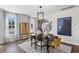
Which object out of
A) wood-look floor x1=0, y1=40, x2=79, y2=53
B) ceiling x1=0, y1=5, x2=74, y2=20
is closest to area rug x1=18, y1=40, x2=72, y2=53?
wood-look floor x1=0, y1=40, x2=79, y2=53

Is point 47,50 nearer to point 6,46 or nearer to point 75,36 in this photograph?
point 75,36

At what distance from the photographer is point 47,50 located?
5.49ft

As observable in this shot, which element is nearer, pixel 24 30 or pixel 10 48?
pixel 10 48

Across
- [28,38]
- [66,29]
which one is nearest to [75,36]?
[66,29]

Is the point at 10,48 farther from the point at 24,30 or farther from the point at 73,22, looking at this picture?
the point at 73,22

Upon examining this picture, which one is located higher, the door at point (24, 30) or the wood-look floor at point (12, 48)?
the door at point (24, 30)

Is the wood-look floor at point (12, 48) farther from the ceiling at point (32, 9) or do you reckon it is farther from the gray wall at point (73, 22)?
the ceiling at point (32, 9)

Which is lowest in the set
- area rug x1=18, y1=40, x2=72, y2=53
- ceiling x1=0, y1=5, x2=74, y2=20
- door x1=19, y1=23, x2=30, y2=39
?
area rug x1=18, y1=40, x2=72, y2=53

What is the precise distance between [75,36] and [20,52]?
99cm

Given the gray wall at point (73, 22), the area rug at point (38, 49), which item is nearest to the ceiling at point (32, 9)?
the gray wall at point (73, 22)

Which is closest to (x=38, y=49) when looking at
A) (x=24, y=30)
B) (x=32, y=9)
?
(x=24, y=30)

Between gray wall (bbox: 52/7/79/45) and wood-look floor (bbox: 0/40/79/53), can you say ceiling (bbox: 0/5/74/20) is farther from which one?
wood-look floor (bbox: 0/40/79/53)

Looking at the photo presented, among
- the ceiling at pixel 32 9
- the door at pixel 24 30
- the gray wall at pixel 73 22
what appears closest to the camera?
the ceiling at pixel 32 9
